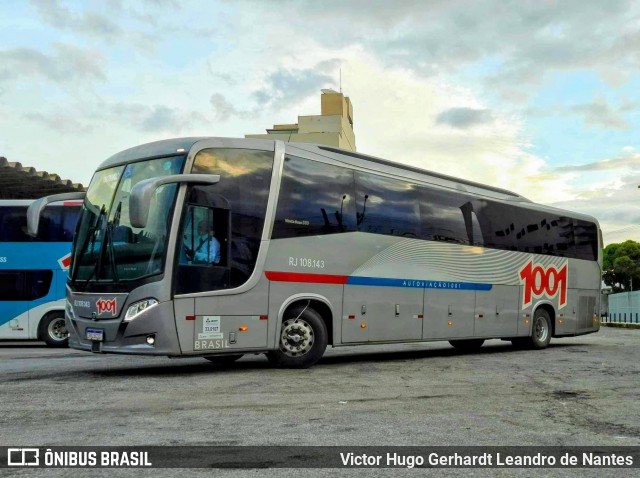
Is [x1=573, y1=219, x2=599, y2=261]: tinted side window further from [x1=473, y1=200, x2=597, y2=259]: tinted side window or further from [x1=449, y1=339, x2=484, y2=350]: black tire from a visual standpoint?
[x1=449, y1=339, x2=484, y2=350]: black tire

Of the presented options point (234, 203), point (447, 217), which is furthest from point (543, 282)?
point (234, 203)

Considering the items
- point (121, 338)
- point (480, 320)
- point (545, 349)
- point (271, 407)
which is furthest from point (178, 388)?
point (545, 349)

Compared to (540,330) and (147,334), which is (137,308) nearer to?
(147,334)

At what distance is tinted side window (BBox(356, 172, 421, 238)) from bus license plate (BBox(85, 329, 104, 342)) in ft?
15.0

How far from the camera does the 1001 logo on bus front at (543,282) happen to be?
17281 mm

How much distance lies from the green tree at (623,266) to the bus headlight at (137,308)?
8219cm

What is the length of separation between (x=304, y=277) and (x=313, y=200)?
1208mm

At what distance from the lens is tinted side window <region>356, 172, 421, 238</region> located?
42.1ft

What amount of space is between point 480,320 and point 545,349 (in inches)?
118

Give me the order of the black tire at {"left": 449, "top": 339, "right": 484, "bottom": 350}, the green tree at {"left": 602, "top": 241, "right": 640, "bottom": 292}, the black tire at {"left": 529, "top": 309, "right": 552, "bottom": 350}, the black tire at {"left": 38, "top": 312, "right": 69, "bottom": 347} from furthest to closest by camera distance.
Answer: the green tree at {"left": 602, "top": 241, "right": 640, "bottom": 292} < the black tire at {"left": 38, "top": 312, "right": 69, "bottom": 347} < the black tire at {"left": 449, "top": 339, "right": 484, "bottom": 350} < the black tire at {"left": 529, "top": 309, "right": 552, "bottom": 350}

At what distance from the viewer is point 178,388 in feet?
30.6

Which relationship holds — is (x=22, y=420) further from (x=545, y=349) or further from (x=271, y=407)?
(x=545, y=349)

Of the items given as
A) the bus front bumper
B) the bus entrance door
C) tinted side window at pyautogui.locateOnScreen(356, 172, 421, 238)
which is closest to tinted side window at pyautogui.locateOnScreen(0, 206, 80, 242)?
tinted side window at pyautogui.locateOnScreen(356, 172, 421, 238)

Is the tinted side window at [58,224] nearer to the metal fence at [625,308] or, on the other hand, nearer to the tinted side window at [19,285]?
the tinted side window at [19,285]
